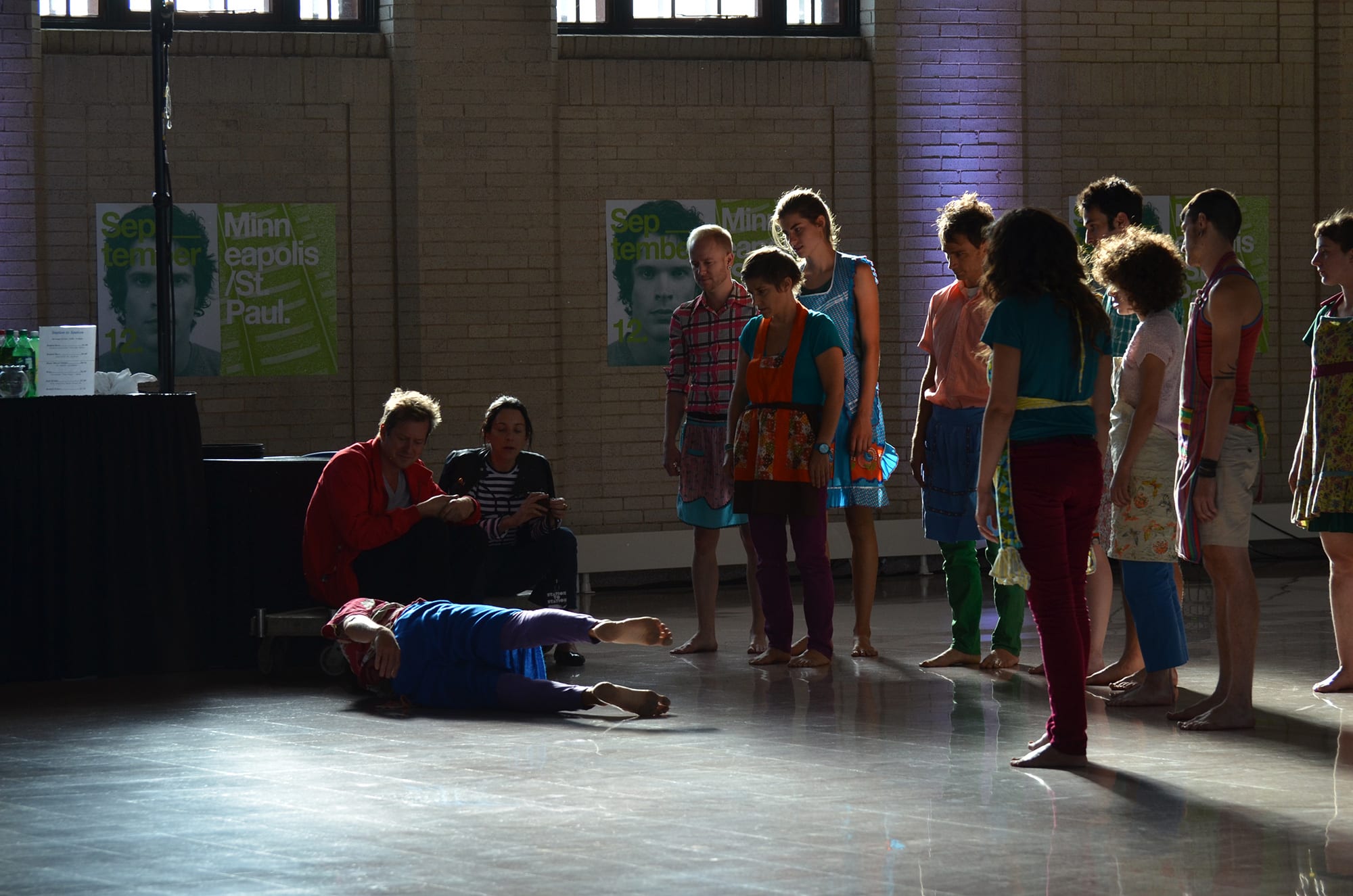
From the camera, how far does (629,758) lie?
489cm

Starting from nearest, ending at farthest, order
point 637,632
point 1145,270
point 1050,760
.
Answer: point 1050,760 < point 637,632 < point 1145,270

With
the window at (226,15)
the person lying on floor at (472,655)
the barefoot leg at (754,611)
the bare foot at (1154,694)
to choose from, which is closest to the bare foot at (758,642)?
the barefoot leg at (754,611)

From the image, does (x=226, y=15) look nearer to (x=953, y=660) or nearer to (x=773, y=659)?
(x=773, y=659)

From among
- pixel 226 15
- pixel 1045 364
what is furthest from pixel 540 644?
pixel 226 15

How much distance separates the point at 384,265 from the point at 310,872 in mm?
6653

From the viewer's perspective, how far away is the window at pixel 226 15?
966cm

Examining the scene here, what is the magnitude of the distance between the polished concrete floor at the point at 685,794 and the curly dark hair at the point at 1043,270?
1.21 metres

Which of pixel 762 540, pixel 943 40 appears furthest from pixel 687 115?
pixel 762 540

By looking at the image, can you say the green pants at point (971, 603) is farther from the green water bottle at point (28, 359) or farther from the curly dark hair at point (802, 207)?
the green water bottle at point (28, 359)

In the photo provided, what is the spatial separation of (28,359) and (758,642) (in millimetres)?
3043

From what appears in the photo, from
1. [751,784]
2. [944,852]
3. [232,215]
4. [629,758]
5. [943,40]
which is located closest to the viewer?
[944,852]

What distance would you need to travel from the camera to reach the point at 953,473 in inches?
257

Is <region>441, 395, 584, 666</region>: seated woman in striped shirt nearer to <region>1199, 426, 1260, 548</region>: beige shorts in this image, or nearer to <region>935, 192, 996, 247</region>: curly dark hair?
<region>935, 192, 996, 247</region>: curly dark hair

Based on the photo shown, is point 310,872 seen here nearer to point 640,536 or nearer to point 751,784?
point 751,784
